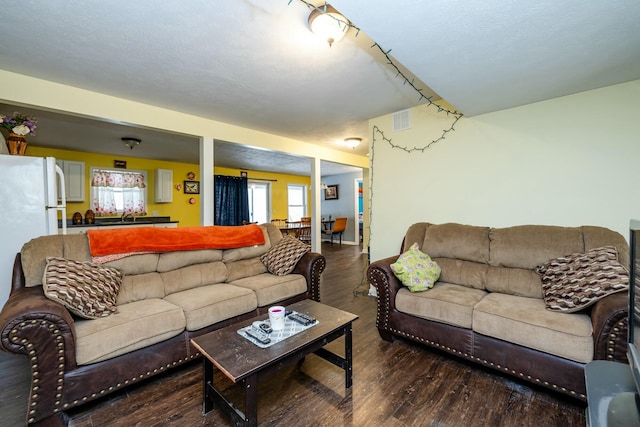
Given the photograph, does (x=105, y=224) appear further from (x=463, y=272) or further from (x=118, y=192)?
(x=463, y=272)

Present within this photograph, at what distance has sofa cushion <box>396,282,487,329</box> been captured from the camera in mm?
1981

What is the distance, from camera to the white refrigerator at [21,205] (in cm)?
225

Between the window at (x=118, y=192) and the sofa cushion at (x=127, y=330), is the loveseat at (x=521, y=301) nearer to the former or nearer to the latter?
the sofa cushion at (x=127, y=330)

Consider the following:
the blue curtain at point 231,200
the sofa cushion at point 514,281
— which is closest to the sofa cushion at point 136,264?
the sofa cushion at point 514,281

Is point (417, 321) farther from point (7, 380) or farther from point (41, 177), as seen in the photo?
point (41, 177)

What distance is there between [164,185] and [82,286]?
498 cm

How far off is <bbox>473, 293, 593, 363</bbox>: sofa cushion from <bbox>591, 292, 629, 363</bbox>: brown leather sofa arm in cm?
4

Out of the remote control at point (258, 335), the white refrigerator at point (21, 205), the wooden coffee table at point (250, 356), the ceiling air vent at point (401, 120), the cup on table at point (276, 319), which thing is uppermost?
the ceiling air vent at point (401, 120)

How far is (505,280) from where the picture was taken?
7.41ft

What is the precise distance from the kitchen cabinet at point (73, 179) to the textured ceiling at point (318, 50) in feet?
Answer: 10.9

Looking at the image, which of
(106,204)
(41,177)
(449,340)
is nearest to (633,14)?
(449,340)

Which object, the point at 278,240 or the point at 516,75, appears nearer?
the point at 516,75

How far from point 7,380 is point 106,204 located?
15.2ft

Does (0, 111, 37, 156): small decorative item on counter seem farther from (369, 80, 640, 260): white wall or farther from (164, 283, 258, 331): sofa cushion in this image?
(369, 80, 640, 260): white wall
